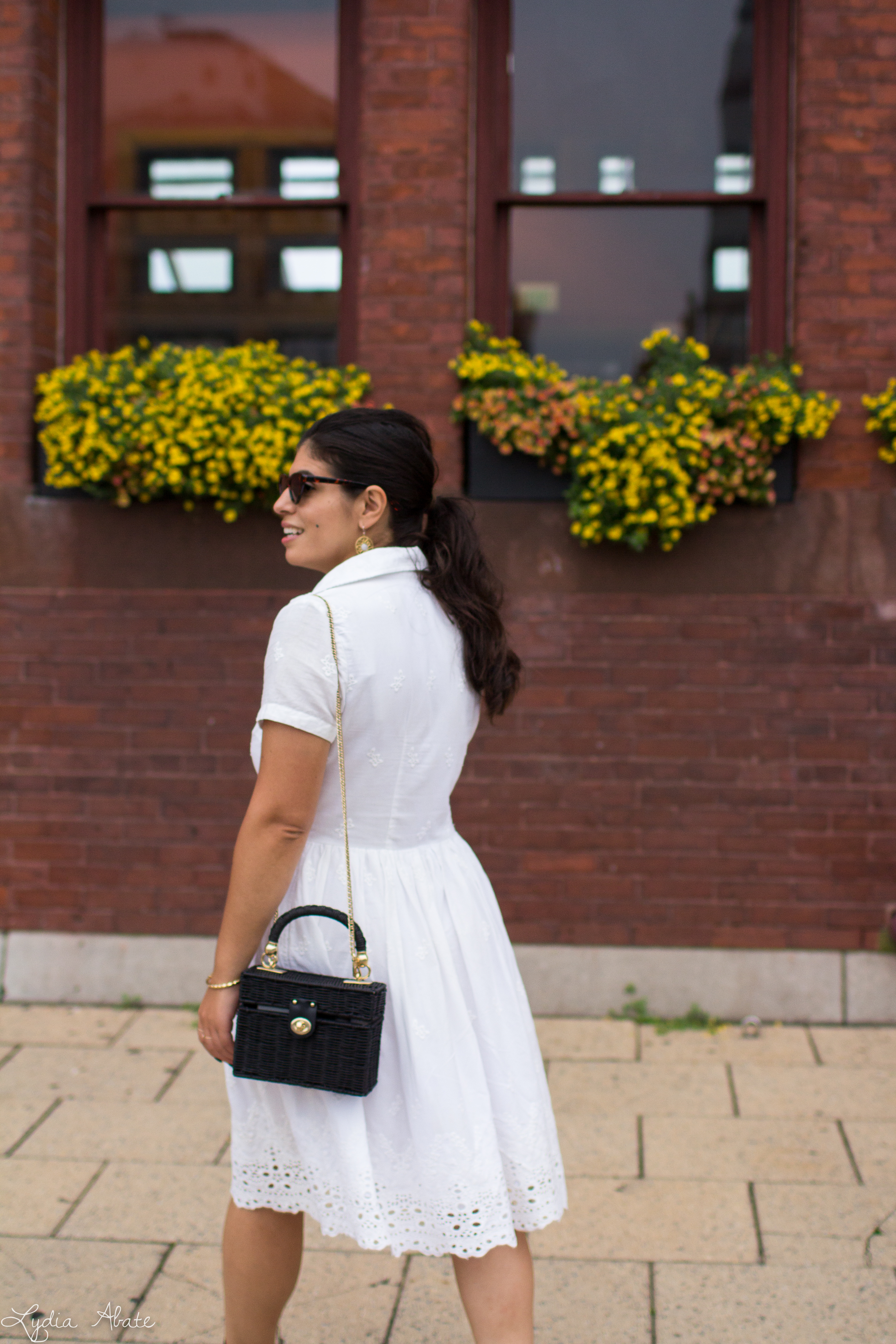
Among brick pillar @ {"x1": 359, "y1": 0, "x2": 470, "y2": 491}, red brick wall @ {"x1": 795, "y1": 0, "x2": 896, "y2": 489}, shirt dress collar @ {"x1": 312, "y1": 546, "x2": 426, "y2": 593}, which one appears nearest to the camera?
shirt dress collar @ {"x1": 312, "y1": 546, "x2": 426, "y2": 593}

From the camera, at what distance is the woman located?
206 centimetres

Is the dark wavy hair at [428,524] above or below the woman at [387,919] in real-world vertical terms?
above

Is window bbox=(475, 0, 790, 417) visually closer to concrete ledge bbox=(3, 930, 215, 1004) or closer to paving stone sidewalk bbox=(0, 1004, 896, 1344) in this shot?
paving stone sidewalk bbox=(0, 1004, 896, 1344)

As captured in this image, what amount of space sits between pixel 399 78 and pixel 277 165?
625mm

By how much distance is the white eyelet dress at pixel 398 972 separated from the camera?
2078mm

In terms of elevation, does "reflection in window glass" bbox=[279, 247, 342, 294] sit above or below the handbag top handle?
above

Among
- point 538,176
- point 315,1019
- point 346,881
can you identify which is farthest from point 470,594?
point 538,176

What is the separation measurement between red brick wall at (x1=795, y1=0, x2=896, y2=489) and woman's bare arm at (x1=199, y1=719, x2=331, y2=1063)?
321 centimetres

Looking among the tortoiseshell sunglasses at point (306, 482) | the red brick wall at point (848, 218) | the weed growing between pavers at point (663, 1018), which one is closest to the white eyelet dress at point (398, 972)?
the tortoiseshell sunglasses at point (306, 482)

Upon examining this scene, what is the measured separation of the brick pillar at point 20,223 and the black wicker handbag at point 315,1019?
322 centimetres

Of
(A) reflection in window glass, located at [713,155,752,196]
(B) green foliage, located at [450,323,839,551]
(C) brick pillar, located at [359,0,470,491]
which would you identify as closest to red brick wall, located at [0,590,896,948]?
(B) green foliage, located at [450,323,839,551]

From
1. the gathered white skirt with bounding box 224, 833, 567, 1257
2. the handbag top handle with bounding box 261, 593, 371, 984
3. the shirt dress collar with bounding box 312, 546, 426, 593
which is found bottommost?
the gathered white skirt with bounding box 224, 833, 567, 1257

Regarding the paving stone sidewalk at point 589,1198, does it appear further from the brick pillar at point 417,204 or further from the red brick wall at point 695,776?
the brick pillar at point 417,204

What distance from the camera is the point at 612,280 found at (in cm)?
494
